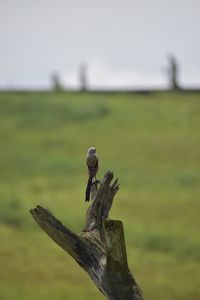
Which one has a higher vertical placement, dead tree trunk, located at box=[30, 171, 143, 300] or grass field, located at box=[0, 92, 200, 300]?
grass field, located at box=[0, 92, 200, 300]

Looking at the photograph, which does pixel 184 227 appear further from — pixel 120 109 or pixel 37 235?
pixel 120 109

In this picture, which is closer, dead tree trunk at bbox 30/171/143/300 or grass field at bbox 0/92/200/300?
dead tree trunk at bbox 30/171/143/300

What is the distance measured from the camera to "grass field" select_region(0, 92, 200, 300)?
35.7 metres

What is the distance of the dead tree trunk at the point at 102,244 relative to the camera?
44.2 feet

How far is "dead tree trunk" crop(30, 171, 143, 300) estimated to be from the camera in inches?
530

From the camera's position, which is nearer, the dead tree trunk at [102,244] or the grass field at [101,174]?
the dead tree trunk at [102,244]

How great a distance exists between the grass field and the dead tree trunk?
1909cm

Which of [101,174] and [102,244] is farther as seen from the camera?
[101,174]

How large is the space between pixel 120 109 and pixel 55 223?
171 feet

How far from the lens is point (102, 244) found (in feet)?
46.0

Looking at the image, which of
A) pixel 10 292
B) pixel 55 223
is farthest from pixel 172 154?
pixel 55 223

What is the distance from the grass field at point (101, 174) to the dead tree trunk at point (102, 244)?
19.1 meters

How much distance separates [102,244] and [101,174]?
115 feet

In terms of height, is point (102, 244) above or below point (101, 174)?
below
